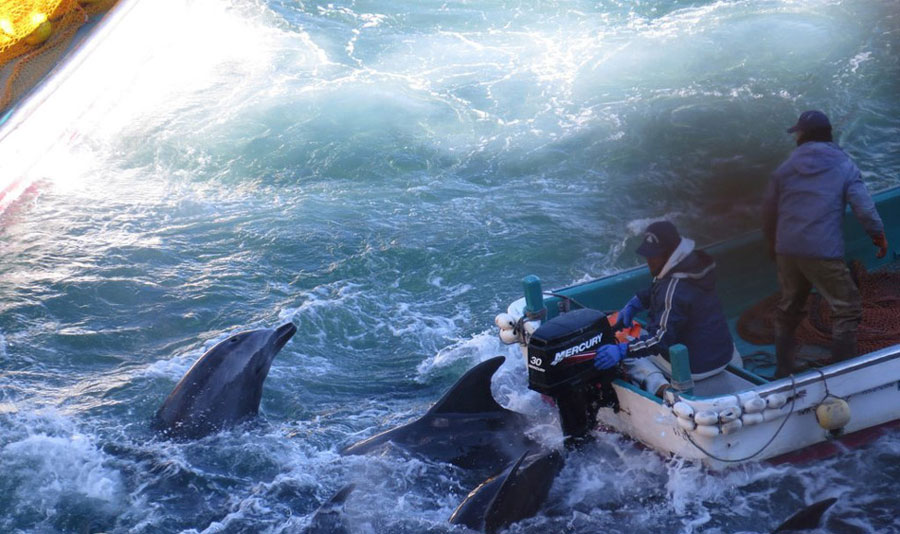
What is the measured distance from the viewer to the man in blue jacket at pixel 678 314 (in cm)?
695

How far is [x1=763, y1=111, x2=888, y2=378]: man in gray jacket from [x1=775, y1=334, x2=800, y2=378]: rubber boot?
1.31 feet

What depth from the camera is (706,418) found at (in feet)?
21.5

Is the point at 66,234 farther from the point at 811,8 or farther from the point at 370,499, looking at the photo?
the point at 811,8

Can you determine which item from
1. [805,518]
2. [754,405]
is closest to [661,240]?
[754,405]

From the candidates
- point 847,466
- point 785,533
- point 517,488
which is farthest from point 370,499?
point 847,466

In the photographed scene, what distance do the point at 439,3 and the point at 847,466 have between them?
17.1 m

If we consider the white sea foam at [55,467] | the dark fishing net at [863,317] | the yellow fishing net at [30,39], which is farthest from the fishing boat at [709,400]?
the yellow fishing net at [30,39]

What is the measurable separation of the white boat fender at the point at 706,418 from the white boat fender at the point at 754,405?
0.83ft

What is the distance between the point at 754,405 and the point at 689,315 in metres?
0.81

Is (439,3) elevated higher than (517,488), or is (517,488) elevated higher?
(439,3)

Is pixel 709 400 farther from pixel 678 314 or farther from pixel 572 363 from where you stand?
pixel 572 363

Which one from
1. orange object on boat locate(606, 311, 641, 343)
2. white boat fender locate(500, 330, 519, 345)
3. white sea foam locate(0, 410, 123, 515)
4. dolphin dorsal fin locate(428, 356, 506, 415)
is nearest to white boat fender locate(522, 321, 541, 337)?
white boat fender locate(500, 330, 519, 345)

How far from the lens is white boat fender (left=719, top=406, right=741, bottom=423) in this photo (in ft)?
21.5

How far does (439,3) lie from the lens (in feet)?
72.5
